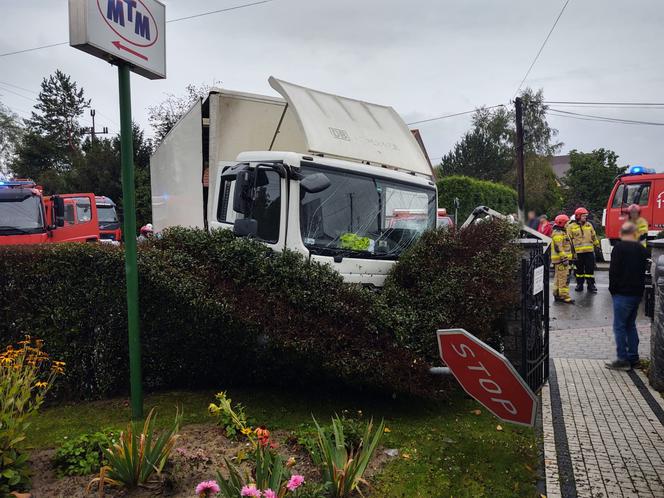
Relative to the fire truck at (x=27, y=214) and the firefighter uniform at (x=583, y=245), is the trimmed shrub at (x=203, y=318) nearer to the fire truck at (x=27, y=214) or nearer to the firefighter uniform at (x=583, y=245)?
the fire truck at (x=27, y=214)

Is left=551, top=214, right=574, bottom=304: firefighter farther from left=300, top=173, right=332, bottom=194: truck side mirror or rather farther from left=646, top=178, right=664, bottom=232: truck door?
left=300, top=173, right=332, bottom=194: truck side mirror

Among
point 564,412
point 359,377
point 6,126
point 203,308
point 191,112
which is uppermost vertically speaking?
point 6,126

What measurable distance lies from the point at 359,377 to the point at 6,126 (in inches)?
2518

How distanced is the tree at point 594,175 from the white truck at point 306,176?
16787mm

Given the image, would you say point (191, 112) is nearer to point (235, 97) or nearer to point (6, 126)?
point (235, 97)

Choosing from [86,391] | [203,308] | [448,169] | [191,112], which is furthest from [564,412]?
[448,169]

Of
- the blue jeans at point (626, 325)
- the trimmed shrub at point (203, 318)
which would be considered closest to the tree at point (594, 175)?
the blue jeans at point (626, 325)

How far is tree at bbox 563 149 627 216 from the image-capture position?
2317cm

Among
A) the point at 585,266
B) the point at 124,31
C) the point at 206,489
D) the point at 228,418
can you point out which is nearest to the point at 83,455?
the point at 228,418

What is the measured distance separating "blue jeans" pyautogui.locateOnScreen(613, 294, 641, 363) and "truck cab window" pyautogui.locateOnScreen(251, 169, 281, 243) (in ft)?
13.5

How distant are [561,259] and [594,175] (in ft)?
54.4

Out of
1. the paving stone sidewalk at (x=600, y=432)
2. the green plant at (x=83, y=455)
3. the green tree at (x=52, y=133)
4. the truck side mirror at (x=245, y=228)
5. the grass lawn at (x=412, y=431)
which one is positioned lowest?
the paving stone sidewalk at (x=600, y=432)

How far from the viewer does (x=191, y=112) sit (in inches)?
284

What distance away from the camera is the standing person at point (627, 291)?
633 centimetres
